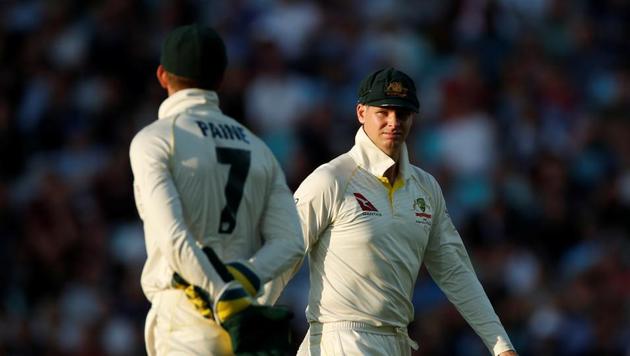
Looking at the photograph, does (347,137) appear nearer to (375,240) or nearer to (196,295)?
(375,240)

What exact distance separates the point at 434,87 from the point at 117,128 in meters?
3.22

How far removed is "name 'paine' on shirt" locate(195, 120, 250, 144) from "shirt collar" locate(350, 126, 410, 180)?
1715mm

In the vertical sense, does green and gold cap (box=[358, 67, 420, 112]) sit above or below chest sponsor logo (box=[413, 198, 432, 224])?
above

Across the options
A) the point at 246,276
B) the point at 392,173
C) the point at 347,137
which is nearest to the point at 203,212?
the point at 246,276

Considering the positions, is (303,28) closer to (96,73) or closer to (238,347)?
(96,73)

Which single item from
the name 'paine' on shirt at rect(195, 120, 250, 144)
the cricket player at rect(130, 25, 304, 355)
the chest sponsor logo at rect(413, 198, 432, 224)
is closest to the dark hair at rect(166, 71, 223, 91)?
the cricket player at rect(130, 25, 304, 355)

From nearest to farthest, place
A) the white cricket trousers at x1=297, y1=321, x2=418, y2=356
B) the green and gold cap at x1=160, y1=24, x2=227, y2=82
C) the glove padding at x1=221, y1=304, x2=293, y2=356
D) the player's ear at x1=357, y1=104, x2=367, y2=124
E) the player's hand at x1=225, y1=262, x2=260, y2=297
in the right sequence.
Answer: the glove padding at x1=221, y1=304, x2=293, y2=356
the player's hand at x1=225, y1=262, x2=260, y2=297
the green and gold cap at x1=160, y1=24, x2=227, y2=82
the white cricket trousers at x1=297, y1=321, x2=418, y2=356
the player's ear at x1=357, y1=104, x2=367, y2=124

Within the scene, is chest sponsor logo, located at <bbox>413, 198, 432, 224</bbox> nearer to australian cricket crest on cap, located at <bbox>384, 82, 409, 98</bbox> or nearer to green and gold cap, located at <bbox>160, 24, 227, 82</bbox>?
australian cricket crest on cap, located at <bbox>384, 82, 409, 98</bbox>

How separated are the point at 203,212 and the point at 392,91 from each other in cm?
198

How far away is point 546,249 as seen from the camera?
44.5ft

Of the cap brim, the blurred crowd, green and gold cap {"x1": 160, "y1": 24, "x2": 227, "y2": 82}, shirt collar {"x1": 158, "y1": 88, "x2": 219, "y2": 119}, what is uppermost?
green and gold cap {"x1": 160, "y1": 24, "x2": 227, "y2": 82}

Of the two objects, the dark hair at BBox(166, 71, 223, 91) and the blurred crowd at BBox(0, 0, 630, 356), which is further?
the blurred crowd at BBox(0, 0, 630, 356)

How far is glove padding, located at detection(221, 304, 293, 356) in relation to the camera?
5293mm

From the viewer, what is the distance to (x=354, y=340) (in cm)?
699
